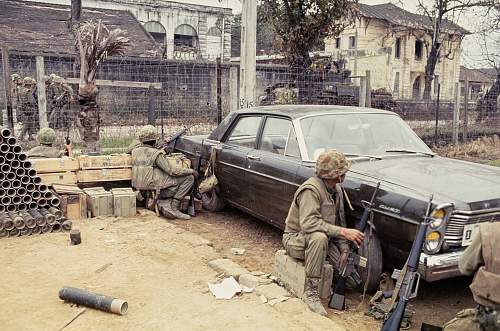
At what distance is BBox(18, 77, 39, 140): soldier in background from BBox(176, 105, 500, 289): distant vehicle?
4705 millimetres

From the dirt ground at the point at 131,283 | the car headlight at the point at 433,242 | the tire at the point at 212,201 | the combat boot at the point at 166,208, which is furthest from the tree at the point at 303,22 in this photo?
the car headlight at the point at 433,242

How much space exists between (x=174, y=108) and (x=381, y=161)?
7575 millimetres

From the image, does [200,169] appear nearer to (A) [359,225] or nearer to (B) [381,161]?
(B) [381,161]

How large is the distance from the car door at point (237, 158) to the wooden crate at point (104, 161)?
1446 millimetres

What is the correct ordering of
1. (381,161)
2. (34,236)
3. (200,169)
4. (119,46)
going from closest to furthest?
(381,161) < (34,236) < (200,169) < (119,46)

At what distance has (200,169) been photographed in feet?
24.5

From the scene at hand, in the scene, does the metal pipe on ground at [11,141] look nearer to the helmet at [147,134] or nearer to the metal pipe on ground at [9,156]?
the metal pipe on ground at [9,156]

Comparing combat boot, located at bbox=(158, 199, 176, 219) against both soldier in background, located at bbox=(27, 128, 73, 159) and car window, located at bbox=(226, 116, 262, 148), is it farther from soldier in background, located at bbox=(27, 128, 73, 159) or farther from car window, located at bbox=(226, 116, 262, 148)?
soldier in background, located at bbox=(27, 128, 73, 159)

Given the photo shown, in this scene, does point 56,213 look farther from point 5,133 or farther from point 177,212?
point 177,212

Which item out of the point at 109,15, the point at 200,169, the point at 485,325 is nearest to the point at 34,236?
the point at 200,169

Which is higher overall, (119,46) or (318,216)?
(119,46)

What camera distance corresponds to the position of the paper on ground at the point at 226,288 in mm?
4297

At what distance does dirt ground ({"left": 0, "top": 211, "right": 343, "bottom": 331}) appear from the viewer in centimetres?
379

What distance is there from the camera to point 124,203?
6.89 metres
